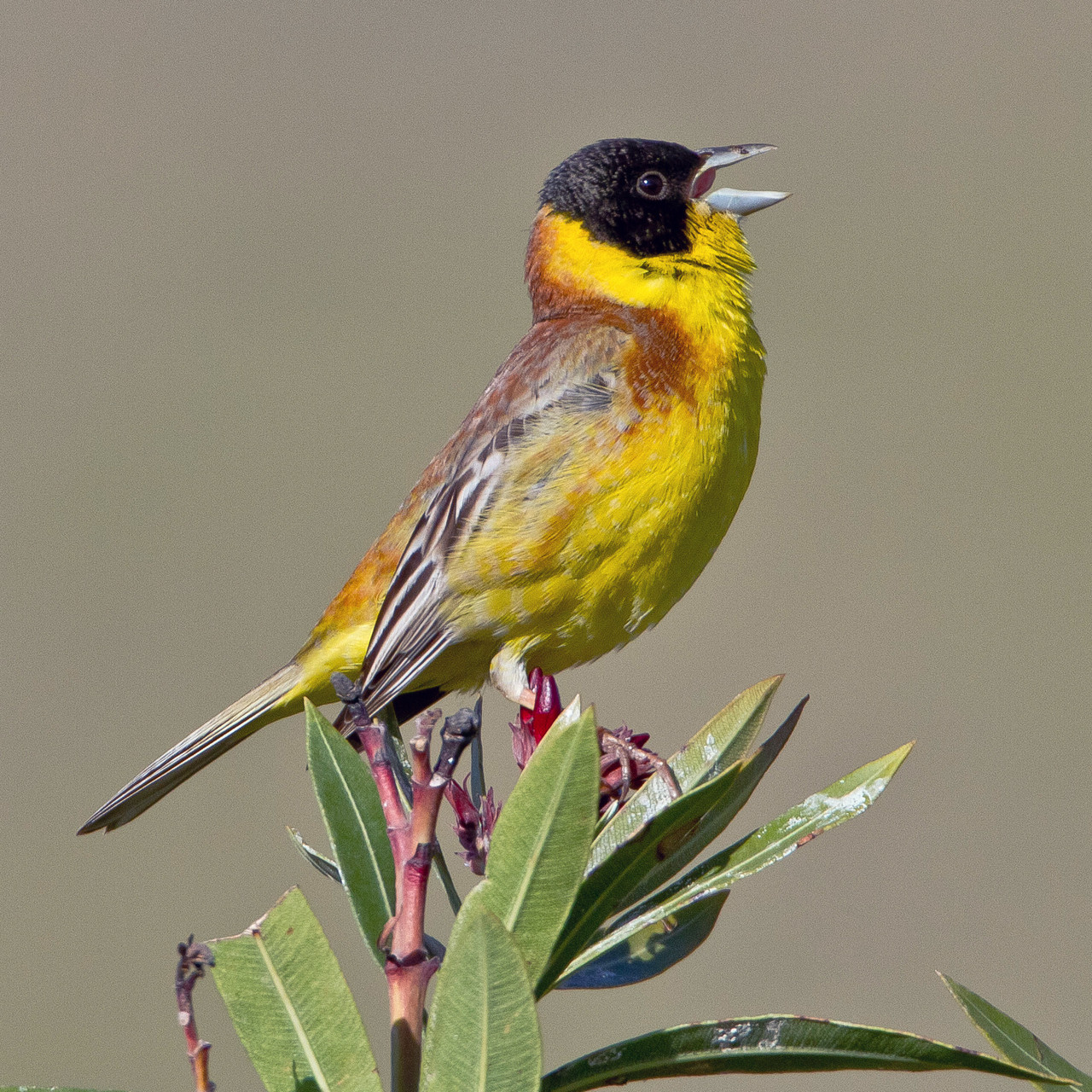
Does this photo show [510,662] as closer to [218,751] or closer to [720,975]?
[218,751]

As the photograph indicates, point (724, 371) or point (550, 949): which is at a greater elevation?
point (724, 371)

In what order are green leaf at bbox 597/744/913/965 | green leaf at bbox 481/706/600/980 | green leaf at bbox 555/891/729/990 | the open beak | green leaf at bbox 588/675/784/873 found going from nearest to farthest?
green leaf at bbox 481/706/600/980
green leaf at bbox 597/744/913/965
green leaf at bbox 555/891/729/990
green leaf at bbox 588/675/784/873
the open beak

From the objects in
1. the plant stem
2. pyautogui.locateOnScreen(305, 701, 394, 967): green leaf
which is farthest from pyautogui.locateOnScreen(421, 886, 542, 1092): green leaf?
pyautogui.locateOnScreen(305, 701, 394, 967): green leaf

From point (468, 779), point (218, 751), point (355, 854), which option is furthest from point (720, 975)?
point (355, 854)

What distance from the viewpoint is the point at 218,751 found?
310 cm

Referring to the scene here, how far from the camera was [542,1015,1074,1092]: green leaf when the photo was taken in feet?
4.00

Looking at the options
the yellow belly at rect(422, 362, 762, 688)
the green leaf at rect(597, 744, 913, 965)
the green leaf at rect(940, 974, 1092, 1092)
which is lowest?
the green leaf at rect(940, 974, 1092, 1092)

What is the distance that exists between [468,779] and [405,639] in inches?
41.5

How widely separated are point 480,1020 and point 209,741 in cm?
215

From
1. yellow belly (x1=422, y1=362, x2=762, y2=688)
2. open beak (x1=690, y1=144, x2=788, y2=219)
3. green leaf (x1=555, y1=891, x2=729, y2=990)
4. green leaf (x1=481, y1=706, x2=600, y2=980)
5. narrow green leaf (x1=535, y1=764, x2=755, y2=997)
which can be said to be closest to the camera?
green leaf (x1=481, y1=706, x2=600, y2=980)

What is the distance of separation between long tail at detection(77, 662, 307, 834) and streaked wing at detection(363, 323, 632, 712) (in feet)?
1.04

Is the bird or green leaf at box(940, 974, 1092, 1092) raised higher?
the bird

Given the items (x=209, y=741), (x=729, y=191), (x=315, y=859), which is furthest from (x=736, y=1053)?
(x=729, y=191)

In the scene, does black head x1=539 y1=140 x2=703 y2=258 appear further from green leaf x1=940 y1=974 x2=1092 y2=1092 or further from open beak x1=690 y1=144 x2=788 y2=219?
green leaf x1=940 y1=974 x2=1092 y2=1092
